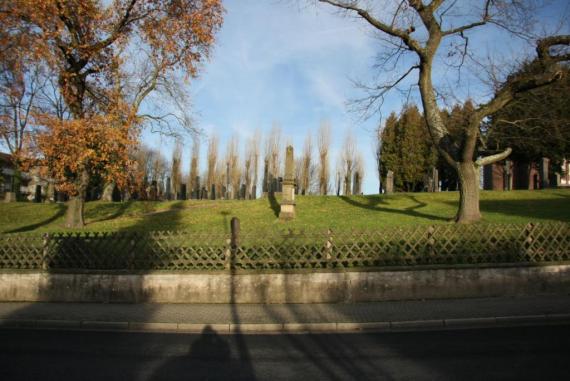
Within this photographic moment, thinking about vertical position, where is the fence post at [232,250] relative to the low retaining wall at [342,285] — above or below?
above

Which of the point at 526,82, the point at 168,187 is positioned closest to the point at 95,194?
the point at 168,187

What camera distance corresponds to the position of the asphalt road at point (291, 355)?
17.2 feet

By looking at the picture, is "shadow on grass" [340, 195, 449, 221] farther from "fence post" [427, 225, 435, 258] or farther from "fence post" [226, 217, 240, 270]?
"fence post" [226, 217, 240, 270]

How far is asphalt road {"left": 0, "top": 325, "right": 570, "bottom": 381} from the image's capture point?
5.25 metres

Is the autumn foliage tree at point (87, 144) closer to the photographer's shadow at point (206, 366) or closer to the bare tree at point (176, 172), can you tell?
the photographer's shadow at point (206, 366)

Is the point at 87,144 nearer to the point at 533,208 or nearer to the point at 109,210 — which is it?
the point at 109,210

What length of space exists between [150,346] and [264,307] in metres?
2.90

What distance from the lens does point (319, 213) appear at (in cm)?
2114

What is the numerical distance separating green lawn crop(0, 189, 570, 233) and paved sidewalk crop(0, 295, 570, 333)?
6.91 m

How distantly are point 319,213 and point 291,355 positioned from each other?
15154mm

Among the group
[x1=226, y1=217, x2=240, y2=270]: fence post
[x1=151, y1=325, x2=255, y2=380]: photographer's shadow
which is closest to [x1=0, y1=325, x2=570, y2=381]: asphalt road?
[x1=151, y1=325, x2=255, y2=380]: photographer's shadow

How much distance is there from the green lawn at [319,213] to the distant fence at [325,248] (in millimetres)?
5726

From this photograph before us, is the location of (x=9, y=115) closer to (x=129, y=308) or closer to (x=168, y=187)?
(x=168, y=187)

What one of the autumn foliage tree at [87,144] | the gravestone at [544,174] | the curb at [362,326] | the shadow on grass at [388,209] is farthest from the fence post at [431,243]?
the gravestone at [544,174]
